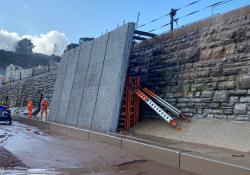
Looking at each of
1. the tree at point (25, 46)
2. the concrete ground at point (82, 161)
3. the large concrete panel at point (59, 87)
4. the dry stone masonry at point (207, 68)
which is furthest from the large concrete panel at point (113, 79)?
the tree at point (25, 46)

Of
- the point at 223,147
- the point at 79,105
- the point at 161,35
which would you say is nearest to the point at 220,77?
the point at 223,147

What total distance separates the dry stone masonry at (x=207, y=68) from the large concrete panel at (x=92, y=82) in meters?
2.60

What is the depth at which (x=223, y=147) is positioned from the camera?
986 centimetres

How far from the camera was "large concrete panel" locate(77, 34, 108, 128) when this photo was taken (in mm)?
16969

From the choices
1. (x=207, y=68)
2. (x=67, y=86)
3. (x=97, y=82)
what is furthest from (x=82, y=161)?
(x=67, y=86)

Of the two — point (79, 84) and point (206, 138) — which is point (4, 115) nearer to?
point (79, 84)

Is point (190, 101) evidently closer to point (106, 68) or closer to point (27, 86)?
point (106, 68)

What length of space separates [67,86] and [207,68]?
10898 mm

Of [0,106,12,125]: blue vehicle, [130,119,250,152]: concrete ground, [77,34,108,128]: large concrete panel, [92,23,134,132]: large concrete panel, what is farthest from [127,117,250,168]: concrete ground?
[0,106,12,125]: blue vehicle

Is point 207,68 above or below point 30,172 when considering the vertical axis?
above

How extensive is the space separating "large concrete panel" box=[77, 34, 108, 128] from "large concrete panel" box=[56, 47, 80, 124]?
8.43 feet

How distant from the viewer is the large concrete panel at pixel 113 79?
48.6ft

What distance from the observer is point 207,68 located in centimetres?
1234

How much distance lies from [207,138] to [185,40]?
4609 mm
